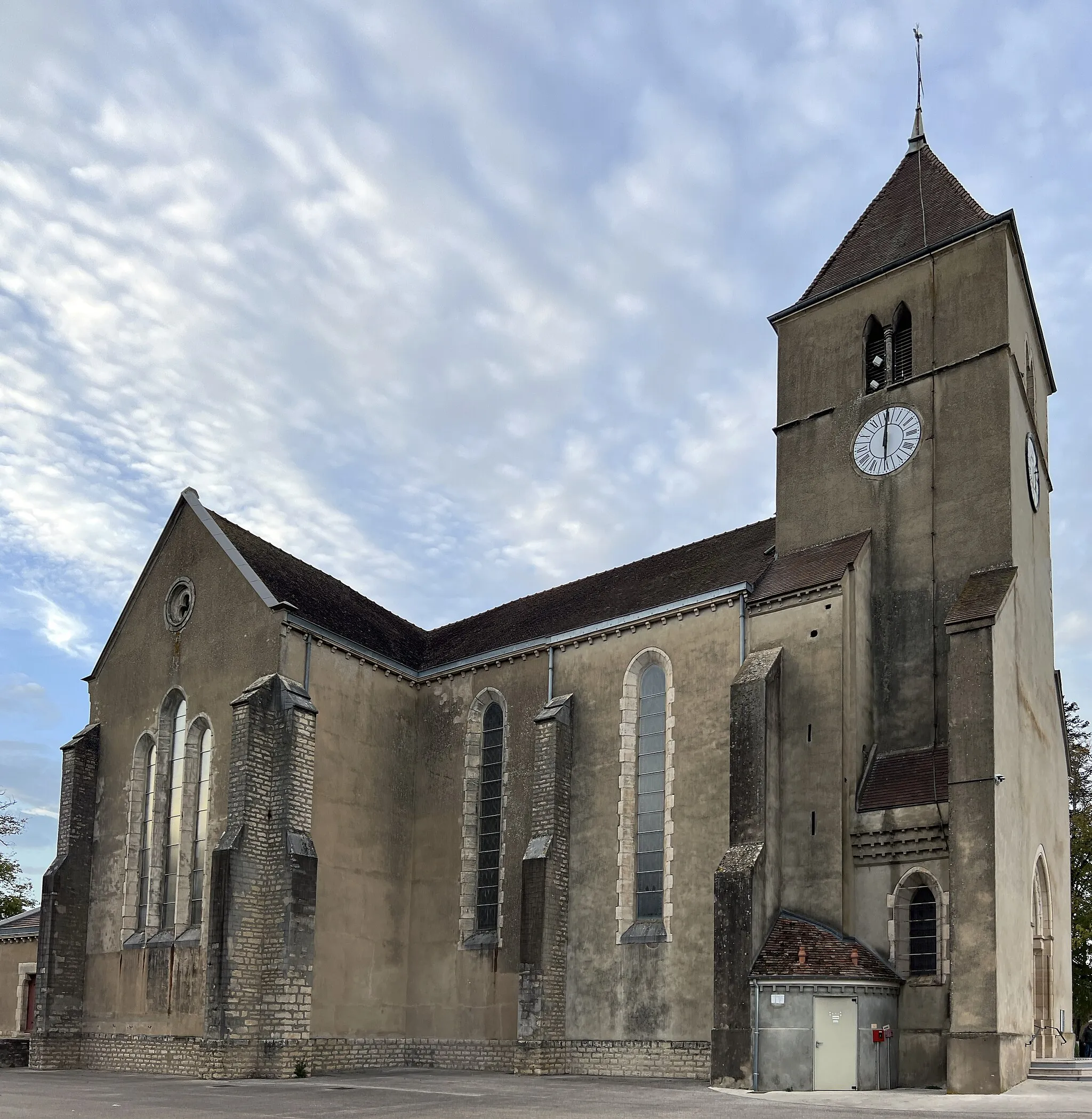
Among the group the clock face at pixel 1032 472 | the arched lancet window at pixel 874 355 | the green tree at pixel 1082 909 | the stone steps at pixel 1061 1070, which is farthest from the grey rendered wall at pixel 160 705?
the green tree at pixel 1082 909

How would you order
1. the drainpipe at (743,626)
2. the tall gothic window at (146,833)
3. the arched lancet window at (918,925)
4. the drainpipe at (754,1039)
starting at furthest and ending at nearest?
the tall gothic window at (146,833), the drainpipe at (743,626), the arched lancet window at (918,925), the drainpipe at (754,1039)

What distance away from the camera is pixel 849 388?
2961cm

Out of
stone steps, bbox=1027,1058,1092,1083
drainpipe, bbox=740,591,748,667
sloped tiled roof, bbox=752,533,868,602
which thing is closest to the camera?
stone steps, bbox=1027,1058,1092,1083

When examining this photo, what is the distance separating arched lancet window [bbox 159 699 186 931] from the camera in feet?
102

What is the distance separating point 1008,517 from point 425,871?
54.5ft

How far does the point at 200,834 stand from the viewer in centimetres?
3067

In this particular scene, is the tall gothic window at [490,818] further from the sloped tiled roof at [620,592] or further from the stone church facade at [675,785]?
the sloped tiled roof at [620,592]

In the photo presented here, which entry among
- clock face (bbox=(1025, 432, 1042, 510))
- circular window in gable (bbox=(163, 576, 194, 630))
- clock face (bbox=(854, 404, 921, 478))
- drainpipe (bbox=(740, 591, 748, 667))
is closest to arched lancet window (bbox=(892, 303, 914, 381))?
clock face (bbox=(854, 404, 921, 478))

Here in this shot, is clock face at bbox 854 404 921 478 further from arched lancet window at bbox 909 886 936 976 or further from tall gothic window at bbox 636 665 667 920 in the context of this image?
arched lancet window at bbox 909 886 936 976

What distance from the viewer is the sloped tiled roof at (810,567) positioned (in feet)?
86.6

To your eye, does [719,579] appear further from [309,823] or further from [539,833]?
[309,823]

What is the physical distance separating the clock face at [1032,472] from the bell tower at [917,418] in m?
0.26

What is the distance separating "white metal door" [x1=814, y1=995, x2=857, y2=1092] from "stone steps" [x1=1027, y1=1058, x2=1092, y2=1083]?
4.21 meters

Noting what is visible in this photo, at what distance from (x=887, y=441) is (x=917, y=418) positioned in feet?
2.69
